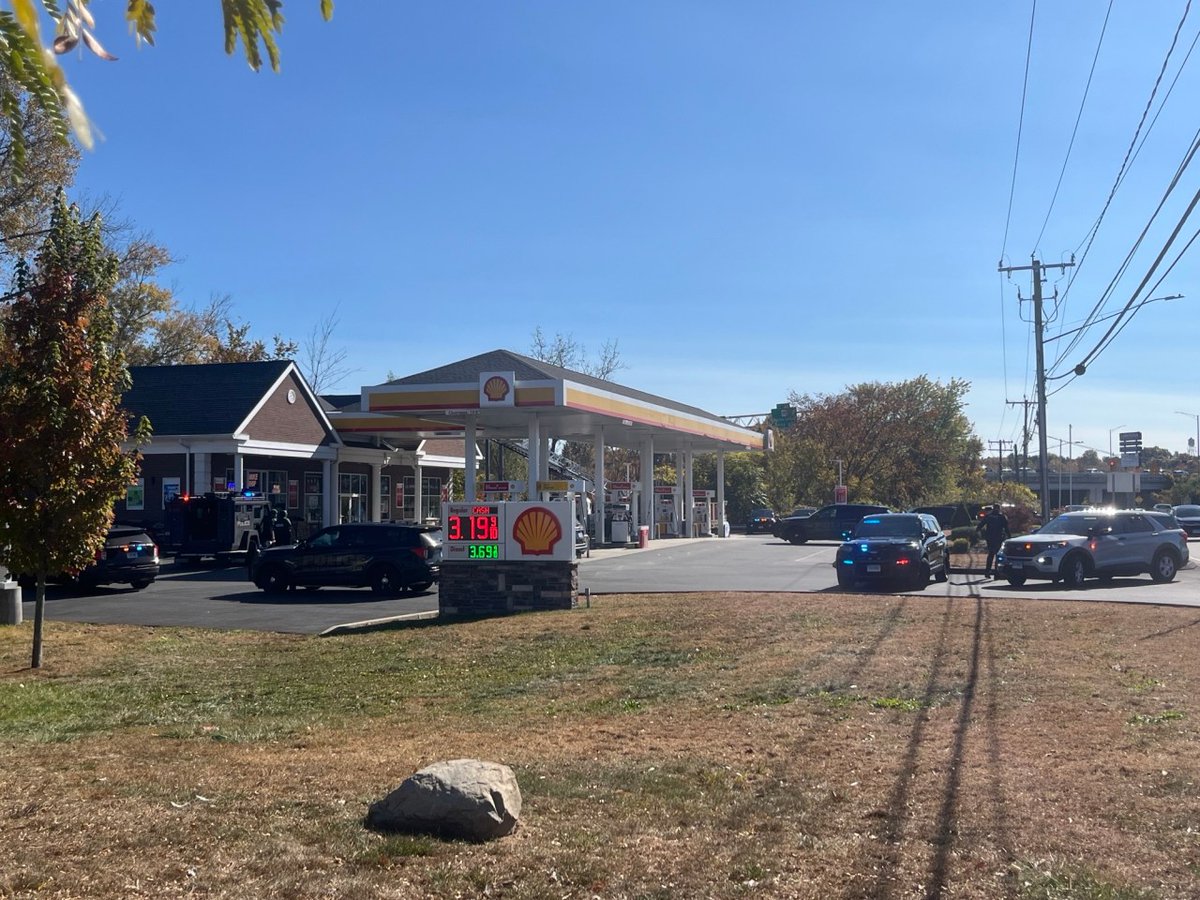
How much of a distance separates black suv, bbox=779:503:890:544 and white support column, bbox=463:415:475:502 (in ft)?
50.0

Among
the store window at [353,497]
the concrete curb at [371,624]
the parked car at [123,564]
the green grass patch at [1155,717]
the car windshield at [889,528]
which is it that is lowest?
the concrete curb at [371,624]

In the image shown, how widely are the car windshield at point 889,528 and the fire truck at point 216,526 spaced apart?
671 inches

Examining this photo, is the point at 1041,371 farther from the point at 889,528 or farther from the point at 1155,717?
the point at 1155,717

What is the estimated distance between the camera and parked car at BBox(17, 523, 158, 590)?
983 inches

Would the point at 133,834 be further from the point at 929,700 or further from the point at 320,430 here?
the point at 320,430

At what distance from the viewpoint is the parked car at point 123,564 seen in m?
25.0

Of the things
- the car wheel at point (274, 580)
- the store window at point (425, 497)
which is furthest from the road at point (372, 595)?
the store window at point (425, 497)

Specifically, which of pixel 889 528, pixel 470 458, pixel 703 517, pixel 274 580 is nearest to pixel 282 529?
pixel 470 458

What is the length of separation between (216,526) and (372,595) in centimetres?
1094

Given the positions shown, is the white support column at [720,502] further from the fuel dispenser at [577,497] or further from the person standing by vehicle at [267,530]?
the person standing by vehicle at [267,530]

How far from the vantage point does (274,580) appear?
2508 centimetres

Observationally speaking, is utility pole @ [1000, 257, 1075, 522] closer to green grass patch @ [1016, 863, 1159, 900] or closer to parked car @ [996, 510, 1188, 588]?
parked car @ [996, 510, 1188, 588]

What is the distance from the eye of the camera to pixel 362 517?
1875 inches

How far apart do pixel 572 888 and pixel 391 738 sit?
4328mm
